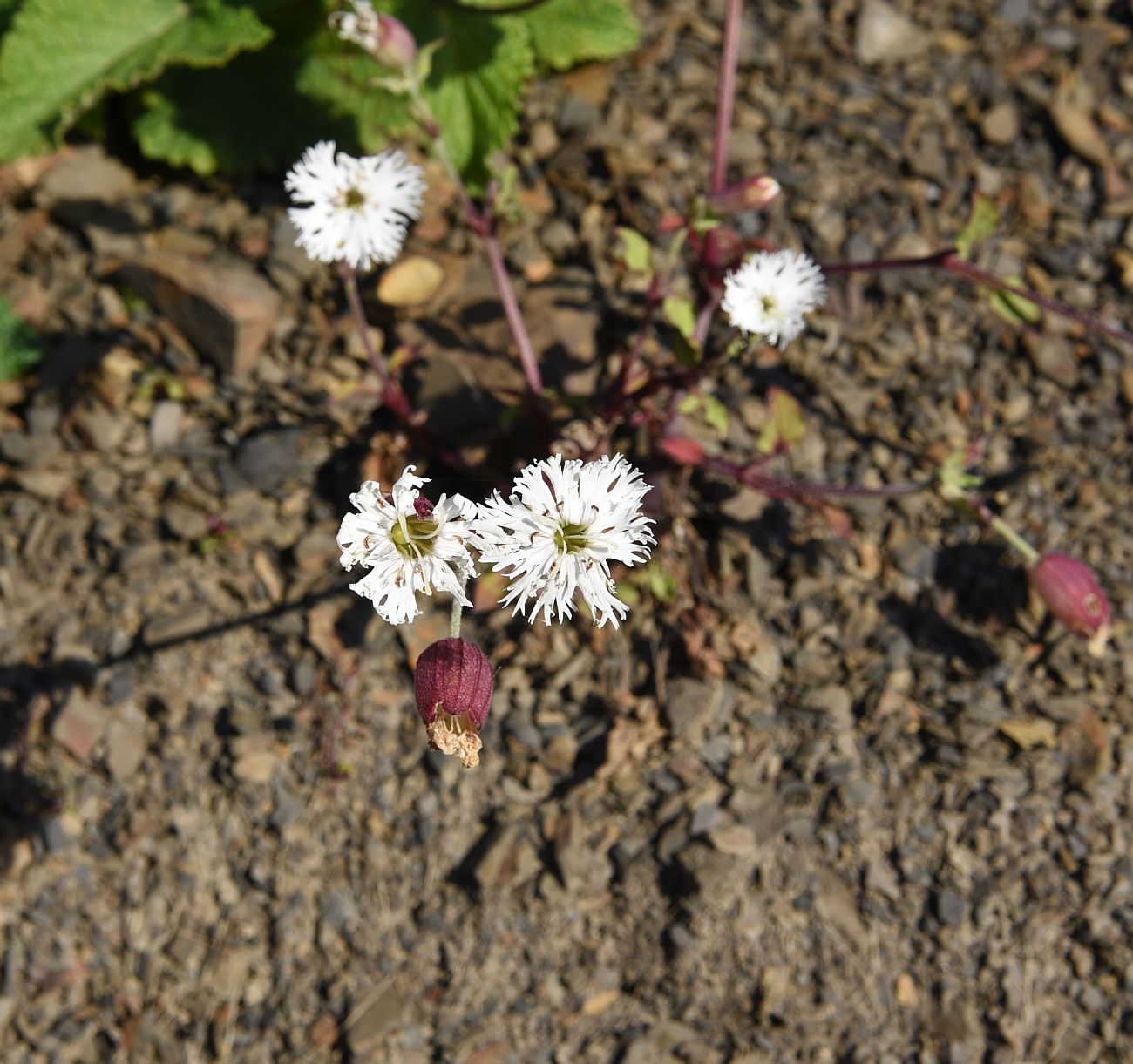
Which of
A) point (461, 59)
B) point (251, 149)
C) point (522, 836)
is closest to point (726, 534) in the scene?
point (522, 836)

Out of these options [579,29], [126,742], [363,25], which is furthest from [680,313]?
[126,742]

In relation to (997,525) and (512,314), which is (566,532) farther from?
(997,525)

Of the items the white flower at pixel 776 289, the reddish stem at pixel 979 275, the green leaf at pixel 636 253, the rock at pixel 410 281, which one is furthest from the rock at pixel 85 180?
the reddish stem at pixel 979 275

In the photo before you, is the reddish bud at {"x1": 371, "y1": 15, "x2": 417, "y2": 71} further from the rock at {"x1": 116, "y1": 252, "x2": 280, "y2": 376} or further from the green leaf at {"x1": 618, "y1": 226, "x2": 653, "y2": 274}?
the rock at {"x1": 116, "y1": 252, "x2": 280, "y2": 376}

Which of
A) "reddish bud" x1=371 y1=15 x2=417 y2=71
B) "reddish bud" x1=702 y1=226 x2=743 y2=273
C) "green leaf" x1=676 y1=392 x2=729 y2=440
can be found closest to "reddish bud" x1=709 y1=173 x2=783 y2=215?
"reddish bud" x1=702 y1=226 x2=743 y2=273

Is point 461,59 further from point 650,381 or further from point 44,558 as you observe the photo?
point 44,558

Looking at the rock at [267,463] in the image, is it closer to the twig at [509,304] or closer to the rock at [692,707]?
the twig at [509,304]
